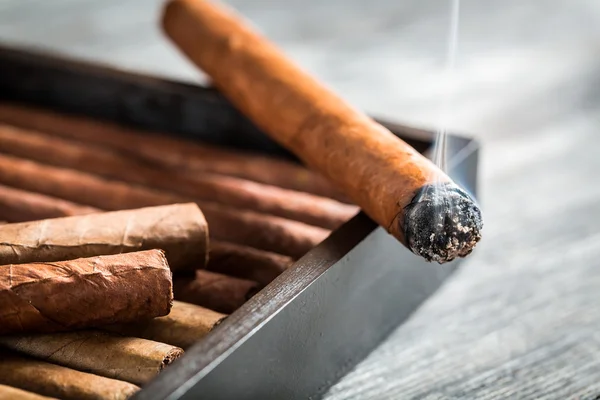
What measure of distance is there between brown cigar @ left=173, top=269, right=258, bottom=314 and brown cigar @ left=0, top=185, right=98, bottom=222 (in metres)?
0.26

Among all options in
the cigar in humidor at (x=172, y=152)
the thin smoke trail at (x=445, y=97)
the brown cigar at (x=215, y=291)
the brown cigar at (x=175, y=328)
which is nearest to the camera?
the brown cigar at (x=175, y=328)

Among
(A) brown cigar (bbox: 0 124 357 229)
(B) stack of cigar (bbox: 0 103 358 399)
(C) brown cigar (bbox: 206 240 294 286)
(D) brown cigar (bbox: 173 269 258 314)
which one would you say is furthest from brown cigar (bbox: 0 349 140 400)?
(A) brown cigar (bbox: 0 124 357 229)

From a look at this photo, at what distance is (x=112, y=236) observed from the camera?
3.95 ft

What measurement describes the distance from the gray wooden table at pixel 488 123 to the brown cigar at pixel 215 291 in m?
0.18

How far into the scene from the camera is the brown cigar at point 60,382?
99cm

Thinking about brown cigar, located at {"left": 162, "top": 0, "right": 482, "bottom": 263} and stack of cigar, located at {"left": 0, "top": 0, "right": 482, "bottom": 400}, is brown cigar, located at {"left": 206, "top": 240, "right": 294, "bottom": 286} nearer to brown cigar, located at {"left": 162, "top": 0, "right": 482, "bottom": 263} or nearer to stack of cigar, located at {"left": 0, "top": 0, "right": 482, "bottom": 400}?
stack of cigar, located at {"left": 0, "top": 0, "right": 482, "bottom": 400}

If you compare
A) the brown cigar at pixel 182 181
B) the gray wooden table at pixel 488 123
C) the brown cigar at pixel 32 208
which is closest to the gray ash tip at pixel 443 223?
the gray wooden table at pixel 488 123

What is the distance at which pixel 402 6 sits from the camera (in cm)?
289

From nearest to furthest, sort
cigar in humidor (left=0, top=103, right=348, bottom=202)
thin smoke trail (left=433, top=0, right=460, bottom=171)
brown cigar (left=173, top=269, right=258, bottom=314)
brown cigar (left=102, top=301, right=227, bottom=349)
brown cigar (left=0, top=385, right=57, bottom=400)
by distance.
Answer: brown cigar (left=0, top=385, right=57, bottom=400), brown cigar (left=102, top=301, right=227, bottom=349), brown cigar (left=173, top=269, right=258, bottom=314), thin smoke trail (left=433, top=0, right=460, bottom=171), cigar in humidor (left=0, top=103, right=348, bottom=202)

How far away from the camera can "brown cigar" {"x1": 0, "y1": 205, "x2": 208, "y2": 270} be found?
3.81 feet

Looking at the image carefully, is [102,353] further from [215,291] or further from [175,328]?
[215,291]

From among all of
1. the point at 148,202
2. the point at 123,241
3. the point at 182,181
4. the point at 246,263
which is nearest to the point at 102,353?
the point at 123,241

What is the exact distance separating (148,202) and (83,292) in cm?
46

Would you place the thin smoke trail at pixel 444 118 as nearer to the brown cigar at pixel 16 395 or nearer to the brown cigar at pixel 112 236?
the brown cigar at pixel 112 236
